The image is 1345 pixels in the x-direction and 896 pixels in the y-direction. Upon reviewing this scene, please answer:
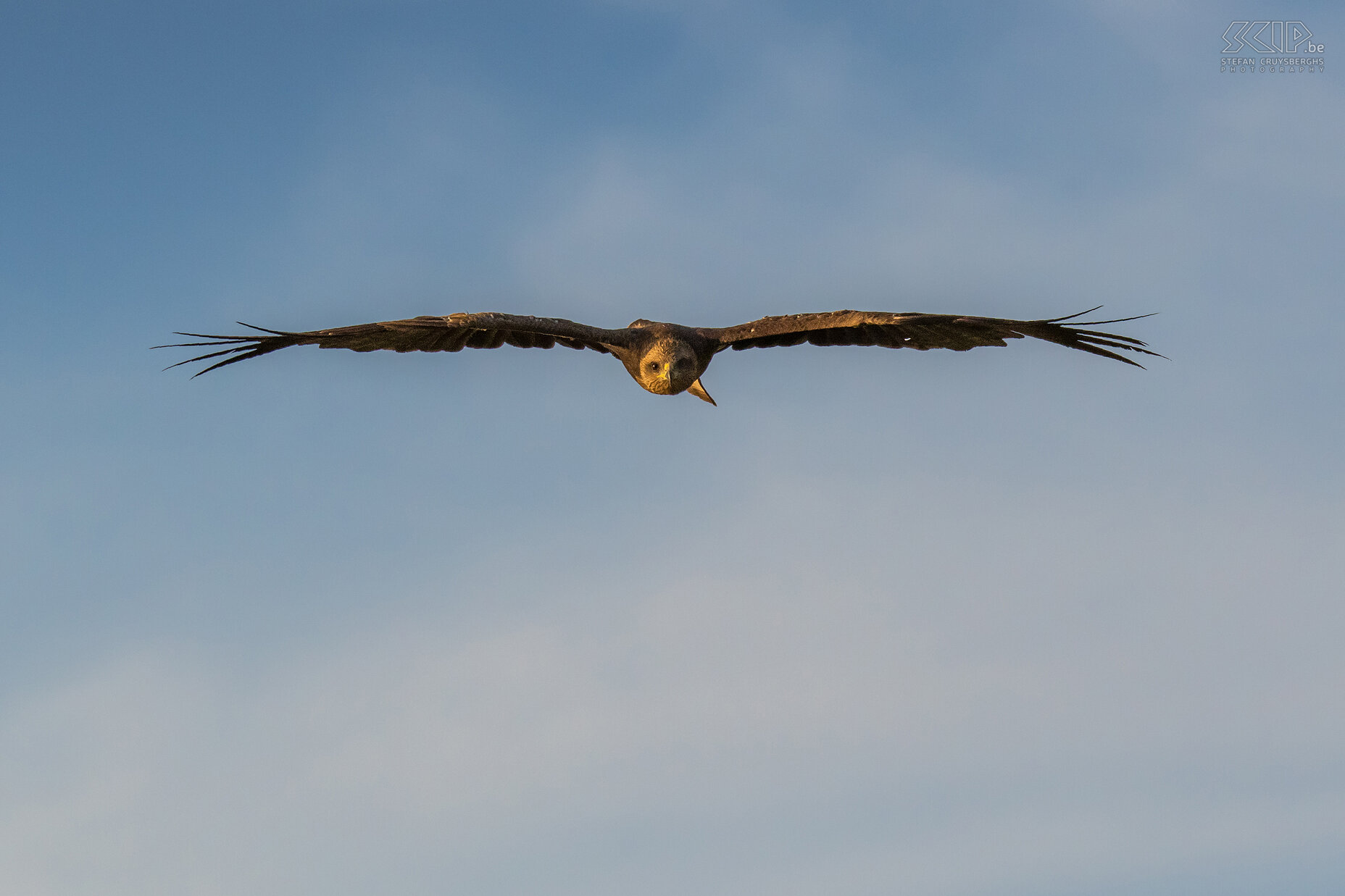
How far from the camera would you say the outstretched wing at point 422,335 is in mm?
10758

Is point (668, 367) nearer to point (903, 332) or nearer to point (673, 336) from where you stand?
point (673, 336)

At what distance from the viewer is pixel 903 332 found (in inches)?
458

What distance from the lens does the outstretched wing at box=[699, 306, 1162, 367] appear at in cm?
1120

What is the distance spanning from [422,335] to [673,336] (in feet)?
8.06

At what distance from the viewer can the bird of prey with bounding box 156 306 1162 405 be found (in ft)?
35.5

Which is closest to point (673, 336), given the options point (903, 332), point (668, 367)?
point (668, 367)

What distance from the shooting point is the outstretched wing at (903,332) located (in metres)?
11.2

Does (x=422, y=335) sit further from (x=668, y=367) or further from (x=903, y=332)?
(x=903, y=332)

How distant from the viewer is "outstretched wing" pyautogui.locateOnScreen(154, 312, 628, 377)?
1076cm

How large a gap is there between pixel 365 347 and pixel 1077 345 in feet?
23.3

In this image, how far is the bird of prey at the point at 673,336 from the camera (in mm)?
10820

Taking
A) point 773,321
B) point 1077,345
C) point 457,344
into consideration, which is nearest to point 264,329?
point 457,344

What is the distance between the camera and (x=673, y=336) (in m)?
11.3

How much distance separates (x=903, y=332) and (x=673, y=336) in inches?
94.0
